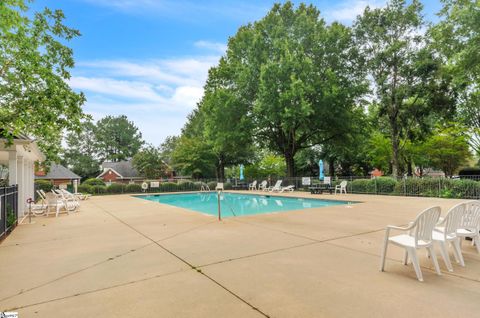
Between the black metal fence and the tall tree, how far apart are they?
66.1ft

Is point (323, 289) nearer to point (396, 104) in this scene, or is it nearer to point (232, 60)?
point (396, 104)

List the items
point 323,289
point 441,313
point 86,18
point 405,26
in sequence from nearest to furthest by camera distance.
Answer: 1. point 441,313
2. point 323,289
3. point 86,18
4. point 405,26

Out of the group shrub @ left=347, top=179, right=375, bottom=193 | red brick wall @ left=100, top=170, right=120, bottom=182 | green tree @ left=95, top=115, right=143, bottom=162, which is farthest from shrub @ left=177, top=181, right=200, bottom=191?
green tree @ left=95, top=115, right=143, bottom=162

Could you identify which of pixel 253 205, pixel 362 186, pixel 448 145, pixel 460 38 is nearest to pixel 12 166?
pixel 253 205

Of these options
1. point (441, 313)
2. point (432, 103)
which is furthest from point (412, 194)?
point (441, 313)

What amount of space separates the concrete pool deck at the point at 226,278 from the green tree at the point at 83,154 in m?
47.6

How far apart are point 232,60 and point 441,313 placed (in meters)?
23.5

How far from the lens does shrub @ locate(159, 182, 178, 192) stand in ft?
79.8

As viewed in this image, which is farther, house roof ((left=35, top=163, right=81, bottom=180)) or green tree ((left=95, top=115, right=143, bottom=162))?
green tree ((left=95, top=115, right=143, bottom=162))

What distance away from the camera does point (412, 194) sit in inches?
555

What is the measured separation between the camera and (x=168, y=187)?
24719 millimetres

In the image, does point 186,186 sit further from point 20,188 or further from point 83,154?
point 83,154

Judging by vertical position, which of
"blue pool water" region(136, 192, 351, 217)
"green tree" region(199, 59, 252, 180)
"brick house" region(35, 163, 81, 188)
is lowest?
"blue pool water" region(136, 192, 351, 217)

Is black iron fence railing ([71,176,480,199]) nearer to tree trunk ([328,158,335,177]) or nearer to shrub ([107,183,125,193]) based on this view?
shrub ([107,183,125,193])
